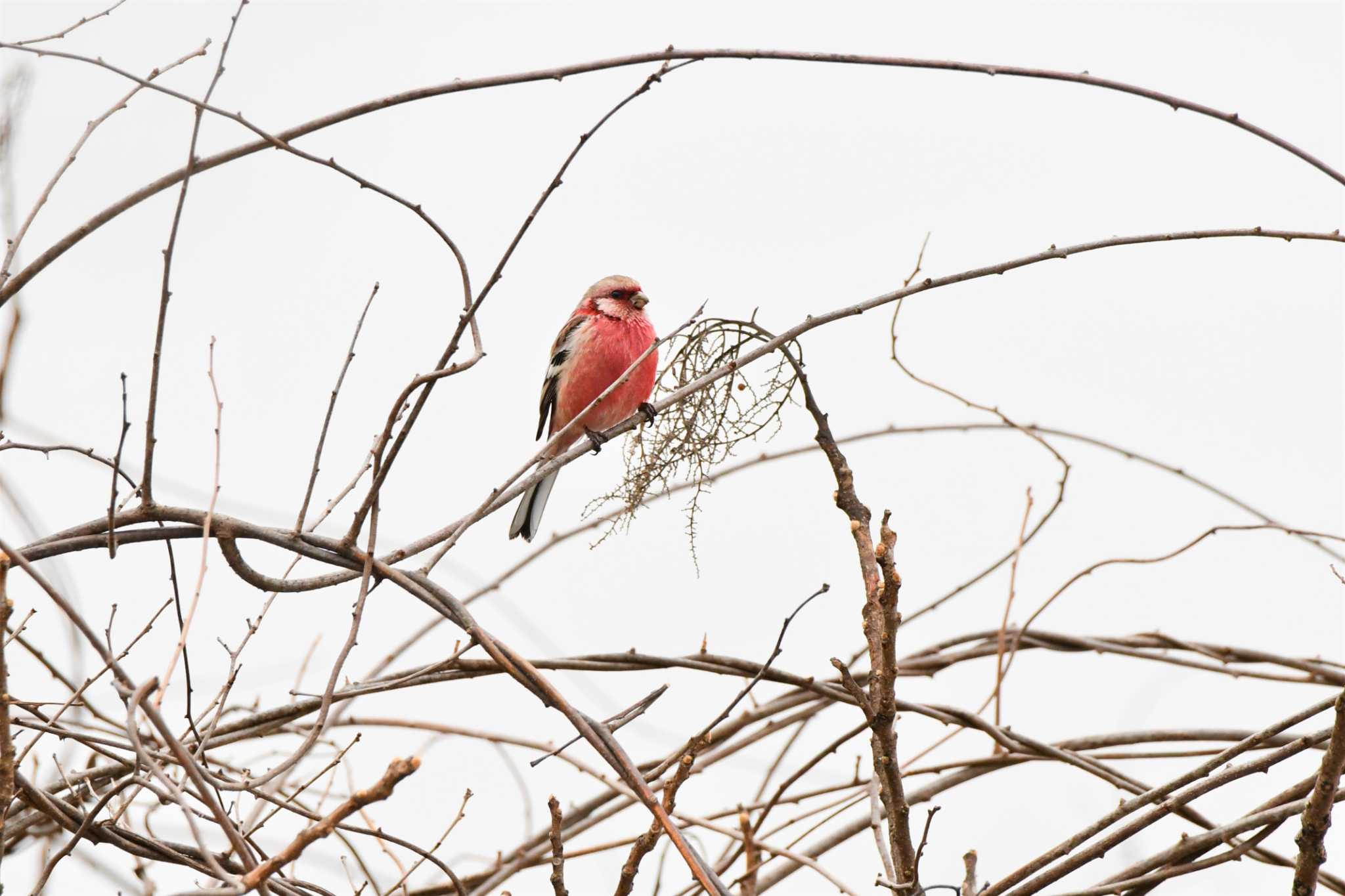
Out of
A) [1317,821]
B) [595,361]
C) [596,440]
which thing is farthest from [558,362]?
[1317,821]

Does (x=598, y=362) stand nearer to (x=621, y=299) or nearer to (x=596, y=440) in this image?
(x=621, y=299)

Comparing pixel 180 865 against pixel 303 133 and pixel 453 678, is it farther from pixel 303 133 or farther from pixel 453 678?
pixel 303 133

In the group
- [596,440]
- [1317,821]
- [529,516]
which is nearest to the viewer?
[1317,821]

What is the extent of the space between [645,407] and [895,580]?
3.14ft

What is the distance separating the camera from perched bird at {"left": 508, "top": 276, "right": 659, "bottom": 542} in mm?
5520

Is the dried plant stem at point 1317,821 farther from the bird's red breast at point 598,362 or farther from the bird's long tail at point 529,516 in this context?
the bird's long tail at point 529,516

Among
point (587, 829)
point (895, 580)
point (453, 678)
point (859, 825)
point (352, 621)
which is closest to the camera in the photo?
point (352, 621)

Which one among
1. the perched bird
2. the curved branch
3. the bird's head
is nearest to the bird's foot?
the curved branch

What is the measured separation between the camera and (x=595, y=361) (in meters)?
5.62

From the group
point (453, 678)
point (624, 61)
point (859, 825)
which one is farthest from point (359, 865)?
point (624, 61)

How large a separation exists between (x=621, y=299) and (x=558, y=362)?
0.41m

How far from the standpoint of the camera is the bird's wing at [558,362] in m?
5.82

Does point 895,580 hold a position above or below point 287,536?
below

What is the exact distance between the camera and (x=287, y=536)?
7.09 ft
